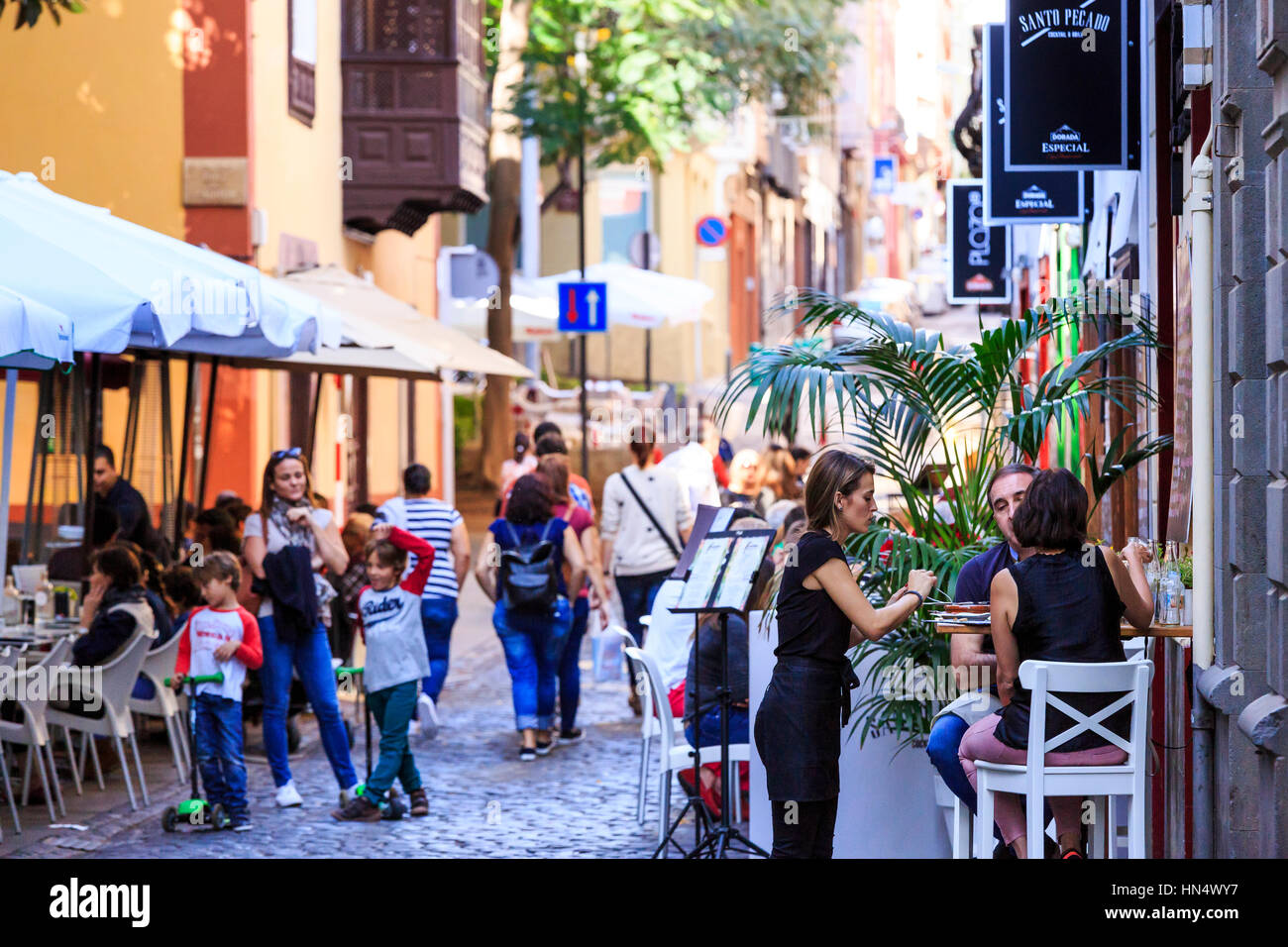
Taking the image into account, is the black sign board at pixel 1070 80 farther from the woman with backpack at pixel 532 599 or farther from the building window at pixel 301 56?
the building window at pixel 301 56

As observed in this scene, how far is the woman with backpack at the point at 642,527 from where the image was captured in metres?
13.6

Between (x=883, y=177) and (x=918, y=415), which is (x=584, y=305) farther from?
(x=883, y=177)

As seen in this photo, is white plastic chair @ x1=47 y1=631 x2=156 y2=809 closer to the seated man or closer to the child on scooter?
the child on scooter

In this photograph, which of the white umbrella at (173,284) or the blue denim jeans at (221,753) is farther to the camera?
the white umbrella at (173,284)

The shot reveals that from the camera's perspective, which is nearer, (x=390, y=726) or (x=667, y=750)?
(x=667, y=750)

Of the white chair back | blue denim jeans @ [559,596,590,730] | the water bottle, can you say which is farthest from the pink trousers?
blue denim jeans @ [559,596,590,730]

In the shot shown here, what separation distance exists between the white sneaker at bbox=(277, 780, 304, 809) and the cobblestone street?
0.23 feet

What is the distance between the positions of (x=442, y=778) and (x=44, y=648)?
2.34 m

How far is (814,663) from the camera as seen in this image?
7008mm

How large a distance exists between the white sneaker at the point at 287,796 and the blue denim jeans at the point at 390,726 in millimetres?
566

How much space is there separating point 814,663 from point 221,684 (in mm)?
4015

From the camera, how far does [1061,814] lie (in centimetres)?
689

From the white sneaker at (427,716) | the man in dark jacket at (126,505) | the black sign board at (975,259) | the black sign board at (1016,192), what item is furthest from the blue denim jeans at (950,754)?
the black sign board at (975,259)

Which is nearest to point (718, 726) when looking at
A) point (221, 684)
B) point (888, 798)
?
point (888, 798)
